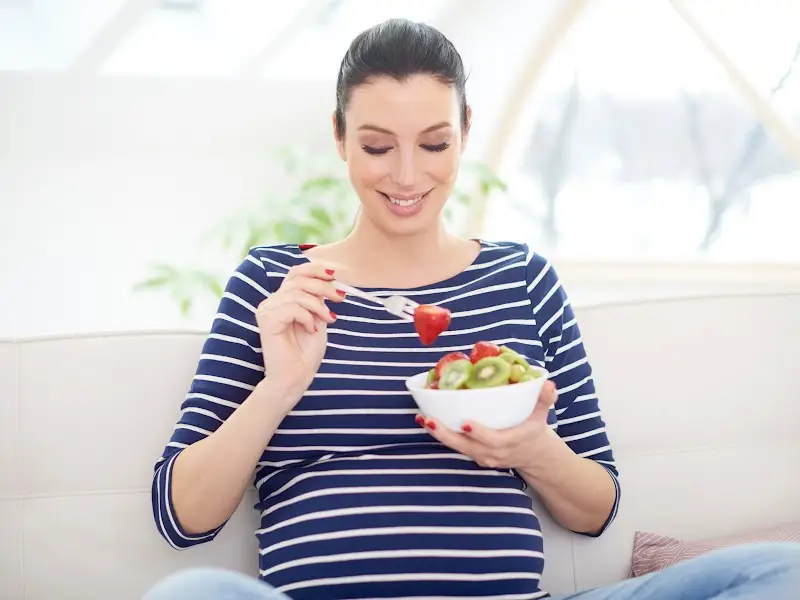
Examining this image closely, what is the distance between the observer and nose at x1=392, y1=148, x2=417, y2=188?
1.50 meters

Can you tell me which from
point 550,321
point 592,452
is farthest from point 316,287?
point 592,452

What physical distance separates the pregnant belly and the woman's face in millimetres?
431

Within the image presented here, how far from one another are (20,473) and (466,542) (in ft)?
2.36

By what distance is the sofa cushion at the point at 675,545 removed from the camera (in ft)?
5.12

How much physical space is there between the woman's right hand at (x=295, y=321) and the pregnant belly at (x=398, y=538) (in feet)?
0.53

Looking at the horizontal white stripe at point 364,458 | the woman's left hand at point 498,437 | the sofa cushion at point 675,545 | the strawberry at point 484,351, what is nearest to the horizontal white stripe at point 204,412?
the horizontal white stripe at point 364,458

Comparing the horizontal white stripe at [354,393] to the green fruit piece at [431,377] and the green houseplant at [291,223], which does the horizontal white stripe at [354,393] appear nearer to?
the green fruit piece at [431,377]

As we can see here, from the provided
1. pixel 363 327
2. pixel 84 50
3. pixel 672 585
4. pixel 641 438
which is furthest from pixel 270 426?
pixel 84 50

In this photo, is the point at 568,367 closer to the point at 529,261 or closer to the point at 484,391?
the point at 529,261

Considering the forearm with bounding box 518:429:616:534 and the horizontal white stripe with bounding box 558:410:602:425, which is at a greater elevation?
the horizontal white stripe with bounding box 558:410:602:425

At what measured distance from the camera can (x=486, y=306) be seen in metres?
1.59

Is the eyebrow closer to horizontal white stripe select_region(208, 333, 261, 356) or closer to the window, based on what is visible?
horizontal white stripe select_region(208, 333, 261, 356)

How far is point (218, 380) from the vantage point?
1464 millimetres

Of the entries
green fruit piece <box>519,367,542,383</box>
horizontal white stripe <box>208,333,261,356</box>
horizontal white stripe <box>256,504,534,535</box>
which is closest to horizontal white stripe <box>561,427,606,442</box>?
horizontal white stripe <box>256,504,534,535</box>
